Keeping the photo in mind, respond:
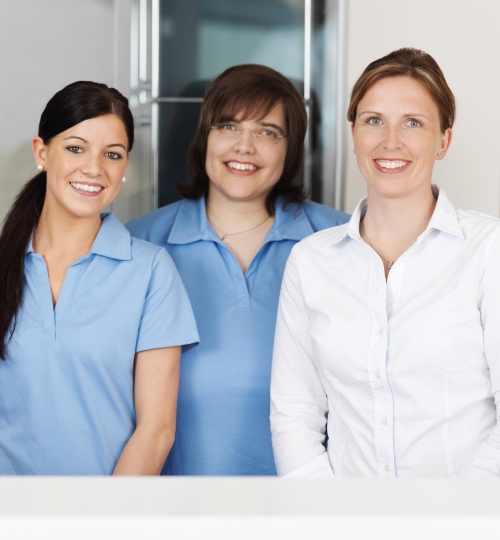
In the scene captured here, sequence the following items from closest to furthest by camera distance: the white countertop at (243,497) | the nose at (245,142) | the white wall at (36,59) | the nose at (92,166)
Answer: the white countertop at (243,497) → the nose at (92,166) → the nose at (245,142) → the white wall at (36,59)

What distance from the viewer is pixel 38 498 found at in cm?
49

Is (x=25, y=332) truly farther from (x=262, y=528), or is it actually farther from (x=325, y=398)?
(x=262, y=528)

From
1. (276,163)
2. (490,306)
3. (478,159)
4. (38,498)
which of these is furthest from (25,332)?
(478,159)

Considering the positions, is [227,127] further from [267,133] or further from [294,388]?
[294,388]

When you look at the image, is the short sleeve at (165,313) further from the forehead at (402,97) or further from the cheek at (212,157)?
the forehead at (402,97)

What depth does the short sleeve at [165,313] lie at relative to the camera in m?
1.63

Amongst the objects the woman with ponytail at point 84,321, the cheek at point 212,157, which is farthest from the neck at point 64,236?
the cheek at point 212,157

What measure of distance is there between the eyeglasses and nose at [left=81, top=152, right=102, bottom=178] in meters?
0.42

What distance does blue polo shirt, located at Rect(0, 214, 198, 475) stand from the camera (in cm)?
158

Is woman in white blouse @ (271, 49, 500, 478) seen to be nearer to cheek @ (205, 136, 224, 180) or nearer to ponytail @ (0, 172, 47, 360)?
cheek @ (205, 136, 224, 180)

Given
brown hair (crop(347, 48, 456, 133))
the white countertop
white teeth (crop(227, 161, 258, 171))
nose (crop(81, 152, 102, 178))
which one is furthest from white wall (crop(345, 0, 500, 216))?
the white countertop

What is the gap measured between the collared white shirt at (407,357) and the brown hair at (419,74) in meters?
0.22

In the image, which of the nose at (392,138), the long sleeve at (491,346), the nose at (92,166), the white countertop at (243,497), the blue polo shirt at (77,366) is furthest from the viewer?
the nose at (92,166)

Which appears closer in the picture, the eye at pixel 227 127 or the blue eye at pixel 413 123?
the blue eye at pixel 413 123
